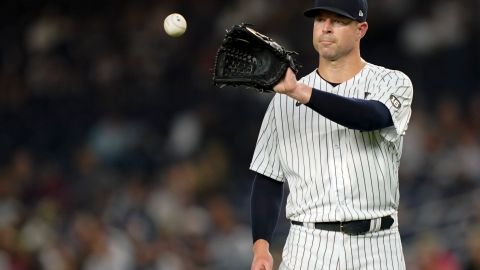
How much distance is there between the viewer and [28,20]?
11.6 metres

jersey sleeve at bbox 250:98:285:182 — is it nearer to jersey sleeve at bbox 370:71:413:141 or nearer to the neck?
the neck

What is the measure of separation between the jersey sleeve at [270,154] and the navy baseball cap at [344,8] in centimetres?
45

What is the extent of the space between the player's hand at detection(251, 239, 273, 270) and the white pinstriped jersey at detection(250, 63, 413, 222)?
15 cm

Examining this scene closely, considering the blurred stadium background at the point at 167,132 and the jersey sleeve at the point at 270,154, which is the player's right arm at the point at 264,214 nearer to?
the jersey sleeve at the point at 270,154

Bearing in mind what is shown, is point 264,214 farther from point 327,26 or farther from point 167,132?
point 167,132

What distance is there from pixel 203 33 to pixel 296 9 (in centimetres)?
103

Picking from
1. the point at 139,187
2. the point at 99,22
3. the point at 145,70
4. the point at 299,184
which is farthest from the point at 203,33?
the point at 299,184

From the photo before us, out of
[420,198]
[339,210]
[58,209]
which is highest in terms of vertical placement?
[339,210]

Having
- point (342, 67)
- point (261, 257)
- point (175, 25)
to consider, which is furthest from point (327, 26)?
point (261, 257)

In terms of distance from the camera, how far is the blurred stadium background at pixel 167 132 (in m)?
7.70

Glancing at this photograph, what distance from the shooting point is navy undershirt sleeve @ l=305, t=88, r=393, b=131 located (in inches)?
124

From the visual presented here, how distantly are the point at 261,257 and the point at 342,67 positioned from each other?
73cm

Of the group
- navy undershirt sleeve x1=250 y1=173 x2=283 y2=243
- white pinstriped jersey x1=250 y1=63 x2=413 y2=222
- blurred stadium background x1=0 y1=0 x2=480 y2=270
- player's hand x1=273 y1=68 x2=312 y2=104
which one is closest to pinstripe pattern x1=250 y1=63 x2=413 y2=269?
white pinstriped jersey x1=250 y1=63 x2=413 y2=222

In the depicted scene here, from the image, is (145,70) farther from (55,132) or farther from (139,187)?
(139,187)
